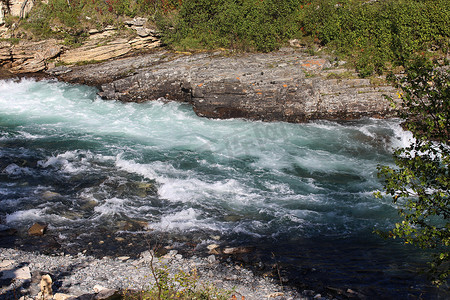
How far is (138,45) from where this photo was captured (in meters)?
25.4

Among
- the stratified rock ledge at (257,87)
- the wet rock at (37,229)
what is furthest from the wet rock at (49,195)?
the stratified rock ledge at (257,87)

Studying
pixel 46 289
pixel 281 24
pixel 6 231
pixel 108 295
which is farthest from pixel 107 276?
pixel 281 24

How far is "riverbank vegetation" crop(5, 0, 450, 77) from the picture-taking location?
1978cm

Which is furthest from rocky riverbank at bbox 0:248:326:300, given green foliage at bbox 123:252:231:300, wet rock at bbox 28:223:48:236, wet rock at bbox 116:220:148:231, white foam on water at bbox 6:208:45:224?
white foam on water at bbox 6:208:45:224

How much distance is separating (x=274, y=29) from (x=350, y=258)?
17.8m

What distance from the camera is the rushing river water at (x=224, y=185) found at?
9086 mm

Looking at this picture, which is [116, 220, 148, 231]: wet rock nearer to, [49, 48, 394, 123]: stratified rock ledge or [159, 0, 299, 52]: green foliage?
[49, 48, 394, 123]: stratified rock ledge

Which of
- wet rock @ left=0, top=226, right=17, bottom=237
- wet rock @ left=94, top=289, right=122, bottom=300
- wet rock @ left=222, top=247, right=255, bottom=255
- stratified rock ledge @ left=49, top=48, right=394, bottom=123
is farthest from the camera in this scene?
stratified rock ledge @ left=49, top=48, right=394, bottom=123

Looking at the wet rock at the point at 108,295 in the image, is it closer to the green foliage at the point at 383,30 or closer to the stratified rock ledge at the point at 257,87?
the stratified rock ledge at the point at 257,87

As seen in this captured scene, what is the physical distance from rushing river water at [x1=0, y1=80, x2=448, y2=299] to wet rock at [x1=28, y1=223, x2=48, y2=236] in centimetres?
33

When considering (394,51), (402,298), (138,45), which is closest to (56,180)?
(402,298)

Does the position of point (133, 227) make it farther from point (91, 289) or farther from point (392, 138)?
point (392, 138)

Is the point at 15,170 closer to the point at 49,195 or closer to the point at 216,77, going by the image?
the point at 49,195

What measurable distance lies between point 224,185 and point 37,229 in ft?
19.0
